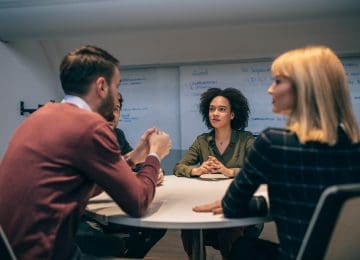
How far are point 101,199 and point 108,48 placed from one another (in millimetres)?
2419

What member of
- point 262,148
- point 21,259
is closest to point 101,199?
point 21,259

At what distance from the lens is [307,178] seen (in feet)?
3.12

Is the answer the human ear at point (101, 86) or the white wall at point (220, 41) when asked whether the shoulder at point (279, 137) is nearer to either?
the human ear at point (101, 86)

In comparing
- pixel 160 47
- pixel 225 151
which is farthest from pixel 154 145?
pixel 160 47

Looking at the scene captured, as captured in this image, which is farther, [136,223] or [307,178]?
[136,223]

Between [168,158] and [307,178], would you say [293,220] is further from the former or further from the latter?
[168,158]

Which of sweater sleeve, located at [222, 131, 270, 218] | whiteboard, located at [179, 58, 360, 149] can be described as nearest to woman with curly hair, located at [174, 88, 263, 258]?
whiteboard, located at [179, 58, 360, 149]

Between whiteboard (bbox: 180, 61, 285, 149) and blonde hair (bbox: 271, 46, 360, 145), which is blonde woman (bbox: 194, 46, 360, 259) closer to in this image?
blonde hair (bbox: 271, 46, 360, 145)

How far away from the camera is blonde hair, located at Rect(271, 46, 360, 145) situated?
0.98 meters

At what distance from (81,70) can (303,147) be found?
80 centimetres

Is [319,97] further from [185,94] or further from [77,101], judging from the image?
[185,94]

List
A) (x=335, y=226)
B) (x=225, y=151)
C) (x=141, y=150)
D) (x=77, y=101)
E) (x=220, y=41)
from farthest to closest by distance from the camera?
1. (x=220, y=41)
2. (x=225, y=151)
3. (x=141, y=150)
4. (x=77, y=101)
5. (x=335, y=226)

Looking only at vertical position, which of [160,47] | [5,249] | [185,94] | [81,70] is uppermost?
[160,47]

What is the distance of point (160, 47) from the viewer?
3455 millimetres
